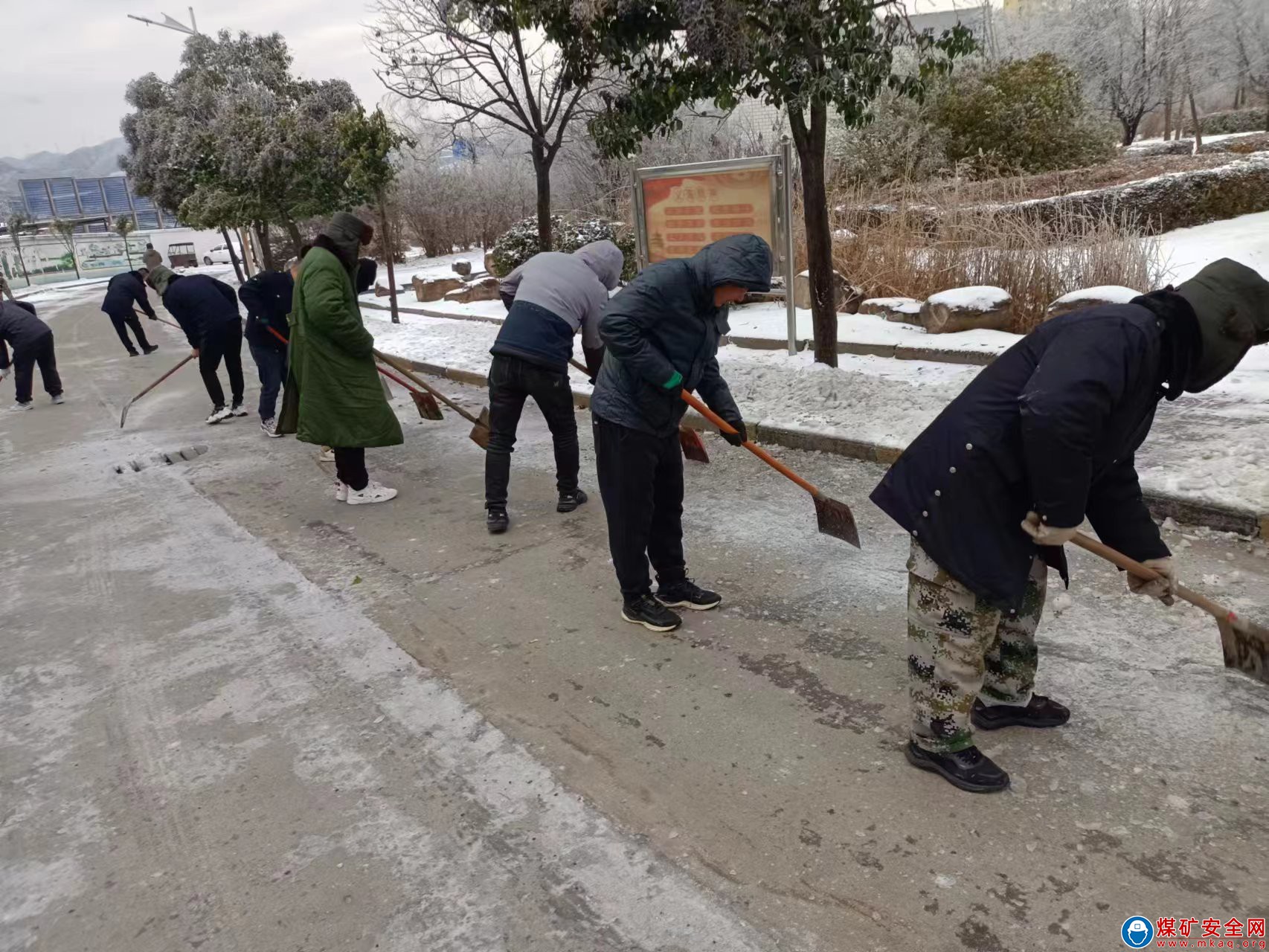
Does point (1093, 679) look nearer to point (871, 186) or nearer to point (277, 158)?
point (871, 186)

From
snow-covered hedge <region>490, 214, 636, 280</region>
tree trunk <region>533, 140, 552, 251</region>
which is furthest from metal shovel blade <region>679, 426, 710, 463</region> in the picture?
snow-covered hedge <region>490, 214, 636, 280</region>

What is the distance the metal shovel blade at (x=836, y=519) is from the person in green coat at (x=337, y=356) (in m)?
2.80

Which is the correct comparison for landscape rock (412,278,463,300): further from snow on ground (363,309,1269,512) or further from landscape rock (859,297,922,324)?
landscape rock (859,297,922,324)

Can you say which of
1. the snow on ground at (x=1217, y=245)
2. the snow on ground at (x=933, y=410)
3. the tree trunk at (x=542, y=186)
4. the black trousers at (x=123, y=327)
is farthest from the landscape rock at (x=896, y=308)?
the black trousers at (x=123, y=327)

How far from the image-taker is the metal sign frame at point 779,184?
25.0 feet

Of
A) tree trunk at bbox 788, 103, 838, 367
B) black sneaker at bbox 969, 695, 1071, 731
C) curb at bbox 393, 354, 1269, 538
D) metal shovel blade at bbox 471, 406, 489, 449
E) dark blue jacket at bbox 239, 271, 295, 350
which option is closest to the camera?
black sneaker at bbox 969, 695, 1071, 731

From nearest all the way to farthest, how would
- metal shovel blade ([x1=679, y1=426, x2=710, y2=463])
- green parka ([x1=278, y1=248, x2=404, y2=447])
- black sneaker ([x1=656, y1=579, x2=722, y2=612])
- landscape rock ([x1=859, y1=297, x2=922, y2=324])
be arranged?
black sneaker ([x1=656, y1=579, x2=722, y2=612])
metal shovel blade ([x1=679, y1=426, x2=710, y2=463])
green parka ([x1=278, y1=248, x2=404, y2=447])
landscape rock ([x1=859, y1=297, x2=922, y2=324])

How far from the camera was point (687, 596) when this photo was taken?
3.84 m

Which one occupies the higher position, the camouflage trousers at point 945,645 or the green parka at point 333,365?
the green parka at point 333,365

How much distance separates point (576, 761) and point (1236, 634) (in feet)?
6.84

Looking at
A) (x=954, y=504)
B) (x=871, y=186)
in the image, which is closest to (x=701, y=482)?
(x=954, y=504)

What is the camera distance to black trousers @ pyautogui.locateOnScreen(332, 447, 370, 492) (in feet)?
18.2

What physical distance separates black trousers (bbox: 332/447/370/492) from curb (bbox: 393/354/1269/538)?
4.81ft

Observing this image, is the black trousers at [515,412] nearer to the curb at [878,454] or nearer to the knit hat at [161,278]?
the curb at [878,454]
